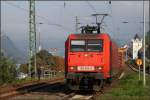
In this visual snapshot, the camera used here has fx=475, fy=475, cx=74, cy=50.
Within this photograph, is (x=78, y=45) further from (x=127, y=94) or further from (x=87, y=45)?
(x=127, y=94)

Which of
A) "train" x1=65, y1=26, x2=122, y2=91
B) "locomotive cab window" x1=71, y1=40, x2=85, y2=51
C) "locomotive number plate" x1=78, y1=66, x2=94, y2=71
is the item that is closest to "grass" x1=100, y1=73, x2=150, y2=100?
"train" x1=65, y1=26, x2=122, y2=91

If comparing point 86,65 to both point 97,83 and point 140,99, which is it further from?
point 140,99

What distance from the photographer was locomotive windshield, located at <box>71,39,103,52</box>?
85.0 feet

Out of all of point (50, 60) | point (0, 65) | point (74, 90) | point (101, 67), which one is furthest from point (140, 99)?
point (50, 60)

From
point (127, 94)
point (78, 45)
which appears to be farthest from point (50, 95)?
point (127, 94)

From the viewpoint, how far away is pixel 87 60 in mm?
25531

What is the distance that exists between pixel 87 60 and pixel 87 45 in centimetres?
95

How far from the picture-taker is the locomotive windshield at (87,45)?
2592 cm

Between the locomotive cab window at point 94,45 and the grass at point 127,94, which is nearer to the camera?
the grass at point 127,94

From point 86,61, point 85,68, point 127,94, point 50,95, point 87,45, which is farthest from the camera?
point 87,45

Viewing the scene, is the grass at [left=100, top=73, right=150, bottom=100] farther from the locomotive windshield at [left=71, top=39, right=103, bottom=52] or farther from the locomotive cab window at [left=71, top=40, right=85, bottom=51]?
the locomotive cab window at [left=71, top=40, right=85, bottom=51]

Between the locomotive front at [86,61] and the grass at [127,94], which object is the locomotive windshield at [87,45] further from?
the grass at [127,94]

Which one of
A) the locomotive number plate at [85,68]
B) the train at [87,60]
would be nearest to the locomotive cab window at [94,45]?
the train at [87,60]

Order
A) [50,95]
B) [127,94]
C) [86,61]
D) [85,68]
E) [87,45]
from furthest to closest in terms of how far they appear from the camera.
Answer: [87,45] < [86,61] < [85,68] < [50,95] < [127,94]
